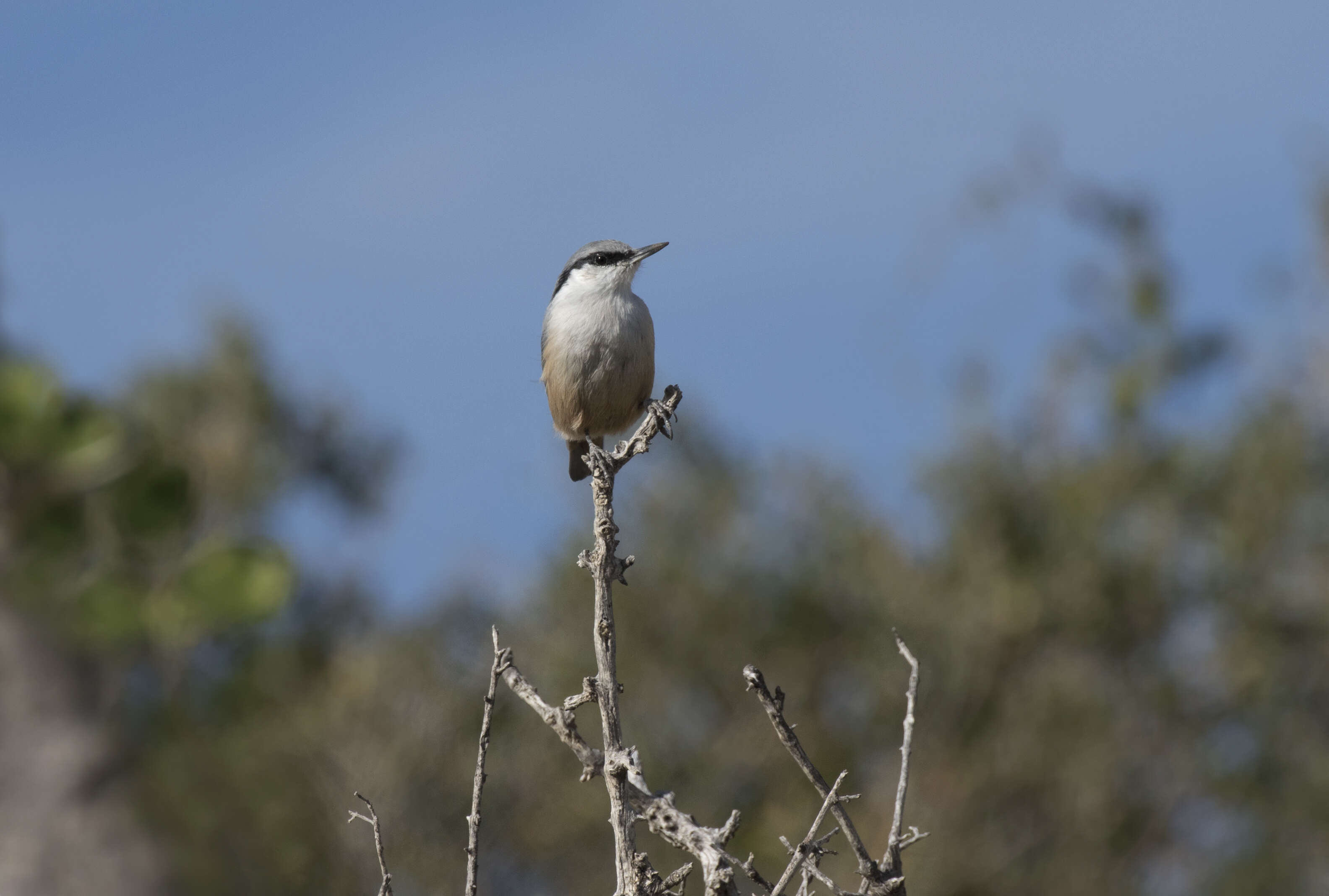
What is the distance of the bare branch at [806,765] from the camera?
2242mm

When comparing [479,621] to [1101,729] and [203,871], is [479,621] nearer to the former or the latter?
[1101,729]

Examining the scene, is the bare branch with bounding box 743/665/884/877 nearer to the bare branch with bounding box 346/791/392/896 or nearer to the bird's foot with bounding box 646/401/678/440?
the bare branch with bounding box 346/791/392/896

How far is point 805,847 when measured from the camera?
89.0 inches

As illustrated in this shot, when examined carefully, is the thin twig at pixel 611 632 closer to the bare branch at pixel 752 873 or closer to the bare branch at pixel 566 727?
the bare branch at pixel 566 727

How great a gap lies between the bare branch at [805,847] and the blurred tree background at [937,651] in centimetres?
688

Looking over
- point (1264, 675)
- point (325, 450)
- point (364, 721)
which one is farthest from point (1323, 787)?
point (325, 450)

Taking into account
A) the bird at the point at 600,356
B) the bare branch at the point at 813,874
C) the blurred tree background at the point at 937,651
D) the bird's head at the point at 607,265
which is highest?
the blurred tree background at the point at 937,651

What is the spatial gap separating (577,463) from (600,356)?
41.4 inches

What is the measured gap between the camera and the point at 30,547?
221 cm

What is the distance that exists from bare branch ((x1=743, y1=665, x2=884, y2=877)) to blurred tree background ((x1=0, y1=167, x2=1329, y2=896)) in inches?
269

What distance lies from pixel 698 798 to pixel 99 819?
1339cm

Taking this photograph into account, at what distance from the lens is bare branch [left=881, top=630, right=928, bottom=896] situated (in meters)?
2.28

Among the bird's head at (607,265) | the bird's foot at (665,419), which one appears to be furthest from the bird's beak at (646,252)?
the bird's foot at (665,419)

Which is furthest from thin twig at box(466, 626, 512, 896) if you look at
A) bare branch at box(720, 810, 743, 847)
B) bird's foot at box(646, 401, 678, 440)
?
bird's foot at box(646, 401, 678, 440)
